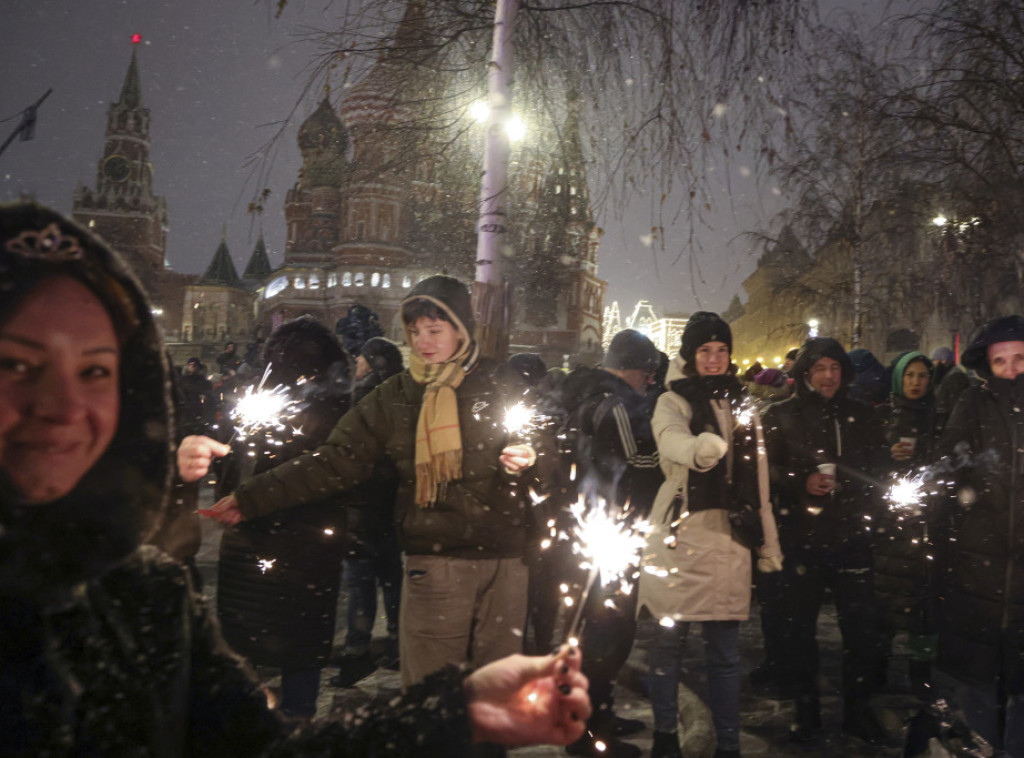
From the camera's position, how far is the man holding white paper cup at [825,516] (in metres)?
4.61

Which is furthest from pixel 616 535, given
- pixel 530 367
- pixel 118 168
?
pixel 118 168

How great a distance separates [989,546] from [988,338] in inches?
39.7

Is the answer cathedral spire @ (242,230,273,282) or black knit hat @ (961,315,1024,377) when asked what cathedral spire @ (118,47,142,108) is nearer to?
cathedral spire @ (242,230,273,282)

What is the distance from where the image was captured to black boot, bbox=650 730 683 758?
13.4 feet

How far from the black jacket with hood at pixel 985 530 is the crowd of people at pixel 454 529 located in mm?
13

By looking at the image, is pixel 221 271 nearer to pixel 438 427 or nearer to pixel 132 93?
pixel 132 93

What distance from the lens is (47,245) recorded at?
1.08 meters

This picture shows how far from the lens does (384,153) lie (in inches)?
238

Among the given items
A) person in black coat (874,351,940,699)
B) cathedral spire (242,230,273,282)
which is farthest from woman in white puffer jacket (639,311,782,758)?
cathedral spire (242,230,273,282)

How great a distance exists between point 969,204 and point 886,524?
8.32 m

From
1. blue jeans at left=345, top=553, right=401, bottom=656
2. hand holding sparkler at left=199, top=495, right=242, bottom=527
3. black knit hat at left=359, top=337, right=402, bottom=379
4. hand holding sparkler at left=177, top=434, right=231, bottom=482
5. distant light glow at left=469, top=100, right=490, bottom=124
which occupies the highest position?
distant light glow at left=469, top=100, right=490, bottom=124

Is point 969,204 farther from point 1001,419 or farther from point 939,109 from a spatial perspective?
point 1001,419

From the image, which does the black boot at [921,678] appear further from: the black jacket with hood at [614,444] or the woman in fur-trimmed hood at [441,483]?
the woman in fur-trimmed hood at [441,483]

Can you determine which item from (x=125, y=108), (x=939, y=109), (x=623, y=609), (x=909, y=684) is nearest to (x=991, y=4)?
(x=939, y=109)
